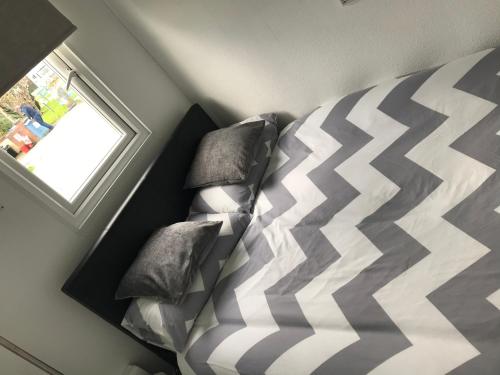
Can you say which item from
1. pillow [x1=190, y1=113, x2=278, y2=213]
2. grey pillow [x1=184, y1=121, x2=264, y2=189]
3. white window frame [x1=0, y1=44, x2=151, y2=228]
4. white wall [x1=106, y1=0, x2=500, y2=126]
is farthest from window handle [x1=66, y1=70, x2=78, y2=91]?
pillow [x1=190, y1=113, x2=278, y2=213]

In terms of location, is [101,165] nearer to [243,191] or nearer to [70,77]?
[70,77]

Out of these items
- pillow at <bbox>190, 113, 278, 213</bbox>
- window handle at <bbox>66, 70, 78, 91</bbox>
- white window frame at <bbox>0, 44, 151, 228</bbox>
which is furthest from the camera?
pillow at <bbox>190, 113, 278, 213</bbox>

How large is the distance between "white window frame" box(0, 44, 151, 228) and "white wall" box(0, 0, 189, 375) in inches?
1.5

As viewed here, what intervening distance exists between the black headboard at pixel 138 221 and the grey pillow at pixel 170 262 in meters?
0.09

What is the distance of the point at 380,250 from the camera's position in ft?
3.76

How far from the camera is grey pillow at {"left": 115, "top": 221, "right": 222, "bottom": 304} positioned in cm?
140

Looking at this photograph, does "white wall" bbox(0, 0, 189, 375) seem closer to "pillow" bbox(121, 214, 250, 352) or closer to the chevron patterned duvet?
"pillow" bbox(121, 214, 250, 352)

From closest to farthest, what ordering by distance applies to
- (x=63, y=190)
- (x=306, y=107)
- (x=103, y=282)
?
(x=103, y=282), (x=63, y=190), (x=306, y=107)

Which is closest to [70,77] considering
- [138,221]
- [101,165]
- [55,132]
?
[55,132]

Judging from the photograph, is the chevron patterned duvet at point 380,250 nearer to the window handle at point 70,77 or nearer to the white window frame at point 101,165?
the white window frame at point 101,165

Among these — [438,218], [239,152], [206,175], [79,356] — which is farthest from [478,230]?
[79,356]

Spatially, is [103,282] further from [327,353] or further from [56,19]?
[56,19]

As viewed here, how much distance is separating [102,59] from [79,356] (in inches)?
58.7

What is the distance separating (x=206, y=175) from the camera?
1.83m
